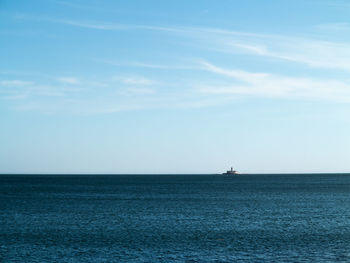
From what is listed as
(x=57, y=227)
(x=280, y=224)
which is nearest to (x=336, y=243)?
(x=280, y=224)

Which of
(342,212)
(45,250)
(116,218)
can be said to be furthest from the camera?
(342,212)

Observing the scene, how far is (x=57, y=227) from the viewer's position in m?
62.5

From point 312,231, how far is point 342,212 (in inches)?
1146

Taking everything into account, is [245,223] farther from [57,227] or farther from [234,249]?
[57,227]

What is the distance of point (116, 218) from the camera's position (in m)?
73.4

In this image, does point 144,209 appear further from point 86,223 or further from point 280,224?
point 280,224

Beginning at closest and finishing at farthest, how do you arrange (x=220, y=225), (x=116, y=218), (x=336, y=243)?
(x=336, y=243) → (x=220, y=225) → (x=116, y=218)

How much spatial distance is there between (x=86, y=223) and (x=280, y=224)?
2848 cm

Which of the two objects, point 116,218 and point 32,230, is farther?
point 116,218

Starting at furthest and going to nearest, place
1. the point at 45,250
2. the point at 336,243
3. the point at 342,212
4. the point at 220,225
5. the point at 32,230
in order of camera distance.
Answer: the point at 342,212
the point at 220,225
the point at 32,230
the point at 336,243
the point at 45,250

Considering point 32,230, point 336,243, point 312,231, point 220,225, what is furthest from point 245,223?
point 32,230

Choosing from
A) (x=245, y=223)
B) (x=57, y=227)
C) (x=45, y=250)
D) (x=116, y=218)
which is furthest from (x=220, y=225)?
(x=45, y=250)

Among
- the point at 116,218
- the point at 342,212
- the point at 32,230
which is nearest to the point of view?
the point at 32,230

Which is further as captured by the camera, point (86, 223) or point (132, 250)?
point (86, 223)
